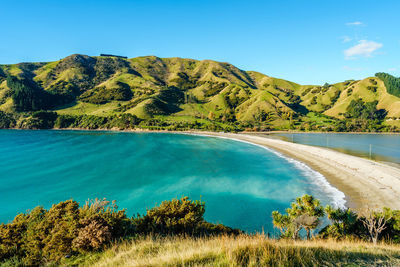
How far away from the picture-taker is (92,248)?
8500 mm

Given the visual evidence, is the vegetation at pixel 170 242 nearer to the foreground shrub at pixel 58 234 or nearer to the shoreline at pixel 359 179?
the foreground shrub at pixel 58 234

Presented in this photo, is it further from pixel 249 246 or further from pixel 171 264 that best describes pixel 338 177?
pixel 171 264

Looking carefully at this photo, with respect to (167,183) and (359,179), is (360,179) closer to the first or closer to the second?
(359,179)

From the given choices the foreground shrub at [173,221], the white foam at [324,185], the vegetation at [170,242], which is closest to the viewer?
the vegetation at [170,242]

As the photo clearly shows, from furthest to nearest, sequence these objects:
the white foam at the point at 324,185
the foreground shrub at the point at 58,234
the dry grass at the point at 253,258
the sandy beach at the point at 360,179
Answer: the white foam at the point at 324,185, the sandy beach at the point at 360,179, the foreground shrub at the point at 58,234, the dry grass at the point at 253,258

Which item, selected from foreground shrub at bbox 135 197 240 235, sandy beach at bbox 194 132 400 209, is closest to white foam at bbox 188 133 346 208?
sandy beach at bbox 194 132 400 209

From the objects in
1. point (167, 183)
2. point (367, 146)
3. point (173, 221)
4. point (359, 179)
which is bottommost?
point (167, 183)

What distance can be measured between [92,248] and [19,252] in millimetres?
4131

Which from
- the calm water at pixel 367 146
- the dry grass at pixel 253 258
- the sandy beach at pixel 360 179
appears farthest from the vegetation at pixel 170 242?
the calm water at pixel 367 146

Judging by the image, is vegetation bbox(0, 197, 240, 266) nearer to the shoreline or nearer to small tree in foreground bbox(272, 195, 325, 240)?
small tree in foreground bbox(272, 195, 325, 240)

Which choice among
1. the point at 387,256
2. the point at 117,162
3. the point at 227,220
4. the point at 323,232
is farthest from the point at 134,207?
the point at 117,162

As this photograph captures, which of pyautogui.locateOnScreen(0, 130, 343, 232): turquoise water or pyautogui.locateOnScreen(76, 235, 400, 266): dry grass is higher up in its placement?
pyautogui.locateOnScreen(76, 235, 400, 266): dry grass

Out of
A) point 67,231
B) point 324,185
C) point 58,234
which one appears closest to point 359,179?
point 324,185

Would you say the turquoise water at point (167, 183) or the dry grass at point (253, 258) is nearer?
the dry grass at point (253, 258)
